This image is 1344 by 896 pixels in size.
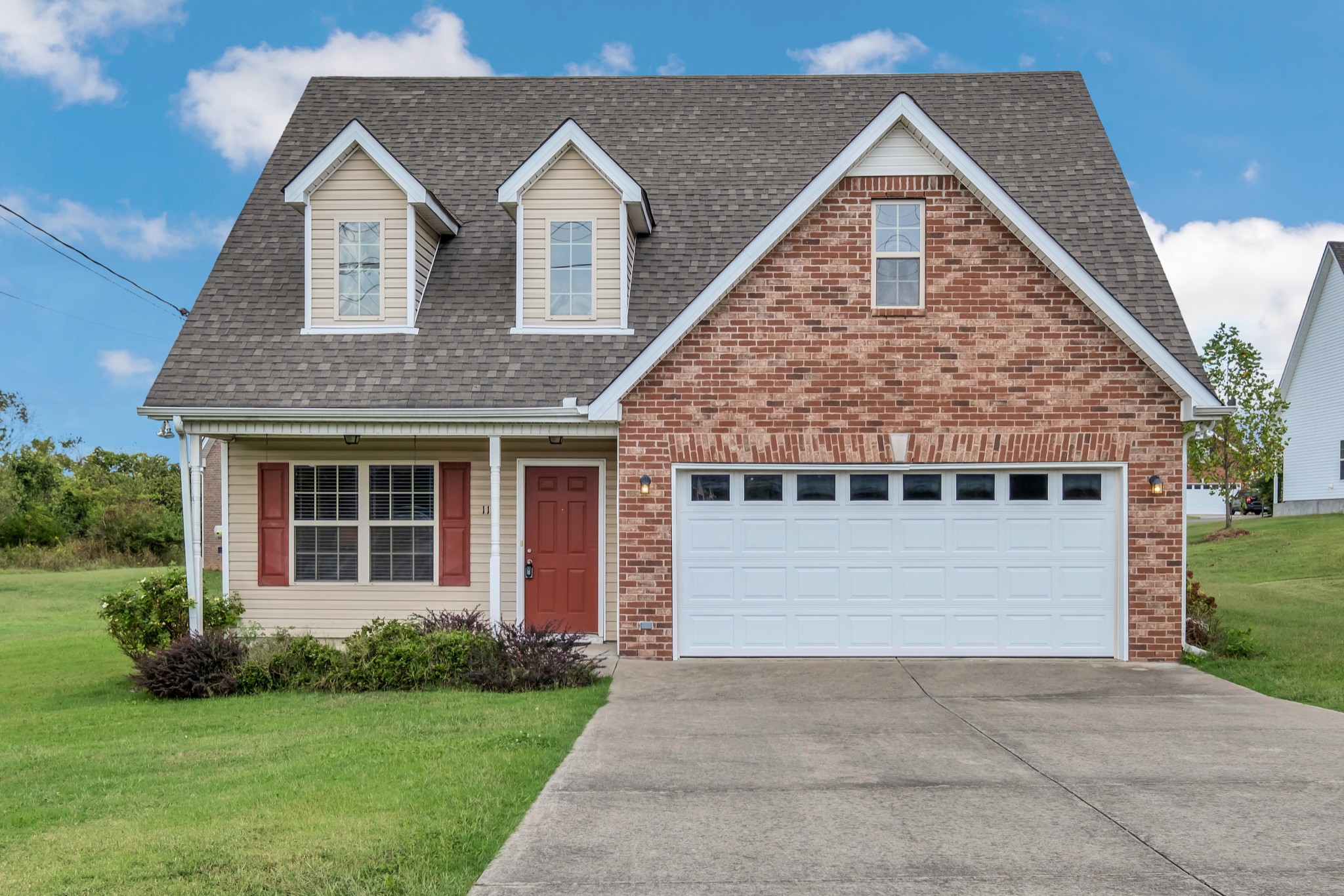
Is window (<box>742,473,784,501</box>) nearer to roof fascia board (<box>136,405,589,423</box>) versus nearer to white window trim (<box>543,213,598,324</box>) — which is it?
roof fascia board (<box>136,405,589,423</box>)

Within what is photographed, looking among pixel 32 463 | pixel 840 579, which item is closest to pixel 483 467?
pixel 840 579

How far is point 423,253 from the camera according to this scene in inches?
575

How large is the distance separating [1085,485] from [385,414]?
845cm

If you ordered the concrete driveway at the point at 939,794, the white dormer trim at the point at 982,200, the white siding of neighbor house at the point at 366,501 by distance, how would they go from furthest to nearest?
the white siding of neighbor house at the point at 366,501 → the white dormer trim at the point at 982,200 → the concrete driveway at the point at 939,794

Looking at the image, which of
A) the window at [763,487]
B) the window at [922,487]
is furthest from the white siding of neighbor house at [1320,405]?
the window at [763,487]

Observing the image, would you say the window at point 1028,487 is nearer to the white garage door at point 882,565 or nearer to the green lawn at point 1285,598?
the white garage door at point 882,565

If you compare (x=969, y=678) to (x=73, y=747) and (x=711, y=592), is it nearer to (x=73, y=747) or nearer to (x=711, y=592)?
(x=711, y=592)

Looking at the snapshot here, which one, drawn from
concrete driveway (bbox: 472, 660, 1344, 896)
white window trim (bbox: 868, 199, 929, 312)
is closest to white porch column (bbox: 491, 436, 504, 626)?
concrete driveway (bbox: 472, 660, 1344, 896)

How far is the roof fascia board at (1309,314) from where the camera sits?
34.4 meters

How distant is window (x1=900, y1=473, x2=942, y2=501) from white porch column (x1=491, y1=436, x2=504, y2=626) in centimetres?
488

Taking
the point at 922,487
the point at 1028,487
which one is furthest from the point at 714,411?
the point at 1028,487

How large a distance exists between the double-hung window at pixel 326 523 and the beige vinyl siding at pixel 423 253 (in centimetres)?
258

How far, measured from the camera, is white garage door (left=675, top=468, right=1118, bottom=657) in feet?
A: 42.5

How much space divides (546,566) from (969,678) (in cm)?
564
